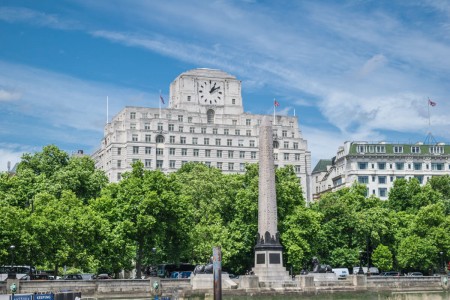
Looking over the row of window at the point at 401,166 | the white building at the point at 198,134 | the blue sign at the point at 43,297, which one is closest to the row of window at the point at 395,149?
the row of window at the point at 401,166

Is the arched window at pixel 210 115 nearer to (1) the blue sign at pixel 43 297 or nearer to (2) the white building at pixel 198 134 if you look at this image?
(2) the white building at pixel 198 134

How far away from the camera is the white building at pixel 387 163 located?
118 metres

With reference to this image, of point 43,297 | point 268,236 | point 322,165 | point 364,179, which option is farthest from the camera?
point 322,165

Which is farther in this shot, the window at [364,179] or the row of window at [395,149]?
the row of window at [395,149]

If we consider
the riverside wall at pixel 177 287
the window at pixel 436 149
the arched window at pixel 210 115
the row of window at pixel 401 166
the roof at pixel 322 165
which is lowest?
Result: the riverside wall at pixel 177 287

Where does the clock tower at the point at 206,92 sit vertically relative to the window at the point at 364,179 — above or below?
above

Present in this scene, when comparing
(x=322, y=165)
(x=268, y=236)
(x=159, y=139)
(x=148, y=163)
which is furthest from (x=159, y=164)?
(x=268, y=236)

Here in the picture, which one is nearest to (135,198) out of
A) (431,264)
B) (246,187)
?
(246,187)

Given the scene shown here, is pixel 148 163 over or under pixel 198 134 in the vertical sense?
under

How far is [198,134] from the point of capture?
11519cm

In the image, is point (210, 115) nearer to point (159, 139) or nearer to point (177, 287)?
point (159, 139)

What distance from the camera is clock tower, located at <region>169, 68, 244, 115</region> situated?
4715 inches

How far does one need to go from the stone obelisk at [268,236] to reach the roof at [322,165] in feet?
272

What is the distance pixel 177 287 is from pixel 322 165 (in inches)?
3590
